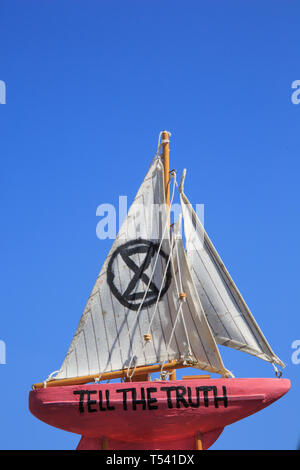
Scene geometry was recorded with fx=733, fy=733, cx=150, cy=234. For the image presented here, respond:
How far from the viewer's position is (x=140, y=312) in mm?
16188

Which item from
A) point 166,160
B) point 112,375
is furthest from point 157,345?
Result: point 166,160

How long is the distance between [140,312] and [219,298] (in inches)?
74.7

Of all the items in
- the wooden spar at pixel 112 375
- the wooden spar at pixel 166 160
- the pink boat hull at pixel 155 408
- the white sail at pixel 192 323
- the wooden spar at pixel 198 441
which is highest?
the wooden spar at pixel 166 160

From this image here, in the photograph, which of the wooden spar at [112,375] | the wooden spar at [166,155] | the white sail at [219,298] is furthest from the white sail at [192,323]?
the wooden spar at [166,155]

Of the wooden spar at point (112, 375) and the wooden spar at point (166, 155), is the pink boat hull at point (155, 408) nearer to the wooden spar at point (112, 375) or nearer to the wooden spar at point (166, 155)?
the wooden spar at point (112, 375)

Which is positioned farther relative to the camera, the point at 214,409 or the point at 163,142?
the point at 163,142

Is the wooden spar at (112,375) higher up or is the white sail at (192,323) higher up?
the white sail at (192,323)

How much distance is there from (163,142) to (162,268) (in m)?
3.00

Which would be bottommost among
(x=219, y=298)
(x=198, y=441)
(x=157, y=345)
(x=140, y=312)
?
(x=198, y=441)

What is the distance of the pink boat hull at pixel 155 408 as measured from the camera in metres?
14.6

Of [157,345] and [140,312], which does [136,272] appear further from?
[157,345]

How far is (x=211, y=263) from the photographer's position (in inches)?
671
